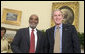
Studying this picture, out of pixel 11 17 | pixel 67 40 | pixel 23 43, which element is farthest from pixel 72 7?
pixel 23 43

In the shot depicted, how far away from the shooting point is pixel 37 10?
652 centimetres

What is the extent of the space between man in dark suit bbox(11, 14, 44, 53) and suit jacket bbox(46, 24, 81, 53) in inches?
5.4

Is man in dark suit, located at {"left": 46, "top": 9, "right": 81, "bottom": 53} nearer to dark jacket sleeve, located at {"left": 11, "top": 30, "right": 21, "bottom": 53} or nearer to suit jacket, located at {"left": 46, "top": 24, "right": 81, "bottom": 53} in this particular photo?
suit jacket, located at {"left": 46, "top": 24, "right": 81, "bottom": 53}

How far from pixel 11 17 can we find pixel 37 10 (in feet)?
3.06

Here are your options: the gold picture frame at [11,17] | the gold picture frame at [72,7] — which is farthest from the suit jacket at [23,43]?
the gold picture frame at [72,7]

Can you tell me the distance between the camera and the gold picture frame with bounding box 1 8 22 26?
611 centimetres

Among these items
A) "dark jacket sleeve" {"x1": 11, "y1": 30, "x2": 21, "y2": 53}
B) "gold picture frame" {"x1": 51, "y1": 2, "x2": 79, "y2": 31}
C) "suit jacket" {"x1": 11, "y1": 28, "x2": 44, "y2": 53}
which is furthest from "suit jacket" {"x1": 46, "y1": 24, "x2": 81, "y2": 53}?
"gold picture frame" {"x1": 51, "y1": 2, "x2": 79, "y2": 31}

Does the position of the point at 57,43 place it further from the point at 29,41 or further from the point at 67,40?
the point at 29,41

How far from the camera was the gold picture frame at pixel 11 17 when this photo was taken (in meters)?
6.11

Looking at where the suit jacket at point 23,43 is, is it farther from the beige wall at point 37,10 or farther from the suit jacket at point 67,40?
the beige wall at point 37,10

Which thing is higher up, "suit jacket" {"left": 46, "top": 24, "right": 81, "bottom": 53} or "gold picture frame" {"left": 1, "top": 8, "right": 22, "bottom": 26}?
"gold picture frame" {"left": 1, "top": 8, "right": 22, "bottom": 26}

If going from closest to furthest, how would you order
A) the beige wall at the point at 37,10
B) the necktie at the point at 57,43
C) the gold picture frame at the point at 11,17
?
1. the necktie at the point at 57,43
2. the gold picture frame at the point at 11,17
3. the beige wall at the point at 37,10

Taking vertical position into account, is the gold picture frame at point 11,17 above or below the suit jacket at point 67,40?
above

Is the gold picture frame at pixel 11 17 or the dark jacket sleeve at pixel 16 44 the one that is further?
the gold picture frame at pixel 11 17
